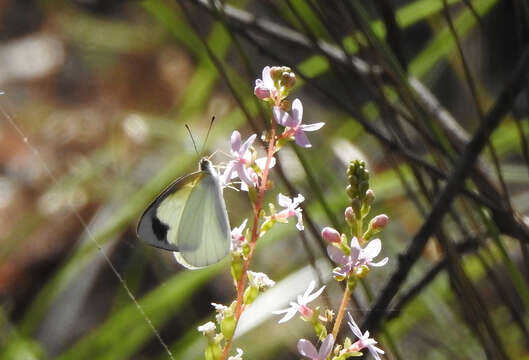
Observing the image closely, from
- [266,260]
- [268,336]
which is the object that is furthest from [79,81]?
[268,336]

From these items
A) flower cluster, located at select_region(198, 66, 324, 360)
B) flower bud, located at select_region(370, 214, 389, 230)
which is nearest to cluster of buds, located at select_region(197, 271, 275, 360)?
flower cluster, located at select_region(198, 66, 324, 360)

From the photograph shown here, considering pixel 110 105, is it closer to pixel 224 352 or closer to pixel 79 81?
pixel 79 81

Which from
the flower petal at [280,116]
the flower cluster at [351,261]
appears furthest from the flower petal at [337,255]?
the flower petal at [280,116]

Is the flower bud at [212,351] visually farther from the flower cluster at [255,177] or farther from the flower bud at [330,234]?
the flower bud at [330,234]

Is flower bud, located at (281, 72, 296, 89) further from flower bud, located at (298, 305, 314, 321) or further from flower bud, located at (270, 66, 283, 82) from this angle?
flower bud, located at (298, 305, 314, 321)

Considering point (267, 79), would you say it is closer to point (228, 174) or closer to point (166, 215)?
point (228, 174)

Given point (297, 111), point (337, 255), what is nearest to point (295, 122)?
point (297, 111)
